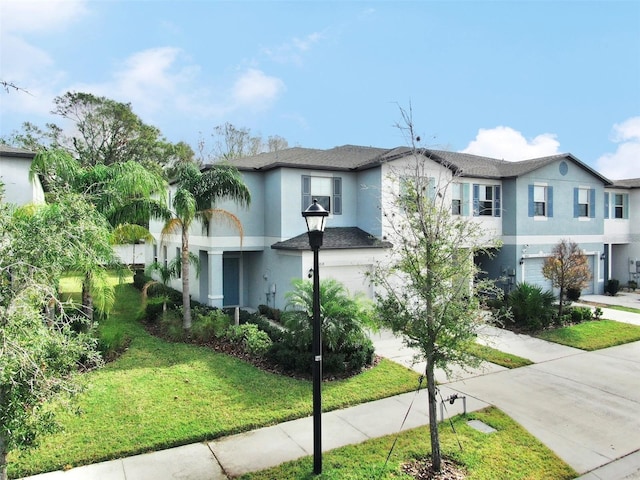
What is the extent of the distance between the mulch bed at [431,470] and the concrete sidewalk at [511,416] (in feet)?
3.34

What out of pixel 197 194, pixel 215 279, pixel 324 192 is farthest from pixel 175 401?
pixel 324 192

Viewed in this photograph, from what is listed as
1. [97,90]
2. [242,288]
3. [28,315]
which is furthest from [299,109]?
[97,90]

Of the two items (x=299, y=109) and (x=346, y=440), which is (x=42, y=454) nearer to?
(x=346, y=440)

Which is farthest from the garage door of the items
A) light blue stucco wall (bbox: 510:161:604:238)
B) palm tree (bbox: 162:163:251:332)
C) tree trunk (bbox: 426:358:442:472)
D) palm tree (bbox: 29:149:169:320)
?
tree trunk (bbox: 426:358:442:472)

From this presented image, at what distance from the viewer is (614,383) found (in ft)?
32.4

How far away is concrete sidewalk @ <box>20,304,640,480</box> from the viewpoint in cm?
617

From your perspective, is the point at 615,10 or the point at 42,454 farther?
the point at 615,10

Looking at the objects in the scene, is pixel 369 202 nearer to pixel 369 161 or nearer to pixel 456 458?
pixel 369 161

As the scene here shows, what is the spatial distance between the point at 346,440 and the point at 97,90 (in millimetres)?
35264

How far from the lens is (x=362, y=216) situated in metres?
17.3

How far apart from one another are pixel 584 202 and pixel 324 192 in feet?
49.1

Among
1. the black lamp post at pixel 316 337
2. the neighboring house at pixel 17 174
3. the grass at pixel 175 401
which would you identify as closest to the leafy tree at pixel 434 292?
the black lamp post at pixel 316 337

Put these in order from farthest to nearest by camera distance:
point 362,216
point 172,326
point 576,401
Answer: point 362,216 < point 172,326 < point 576,401

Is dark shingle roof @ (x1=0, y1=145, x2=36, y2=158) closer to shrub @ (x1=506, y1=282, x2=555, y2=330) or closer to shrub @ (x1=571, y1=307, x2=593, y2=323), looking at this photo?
shrub @ (x1=506, y1=282, x2=555, y2=330)
